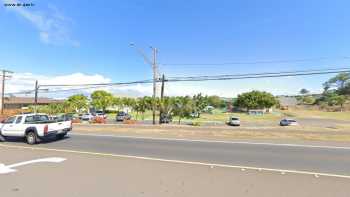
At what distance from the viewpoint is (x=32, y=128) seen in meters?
12.3

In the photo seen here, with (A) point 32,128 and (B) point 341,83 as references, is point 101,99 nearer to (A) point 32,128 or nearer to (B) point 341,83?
(A) point 32,128

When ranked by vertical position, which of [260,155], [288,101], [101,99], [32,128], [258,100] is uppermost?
[288,101]

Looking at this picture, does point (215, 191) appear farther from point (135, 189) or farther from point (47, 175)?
point (47, 175)

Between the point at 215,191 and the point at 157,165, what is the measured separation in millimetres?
2744

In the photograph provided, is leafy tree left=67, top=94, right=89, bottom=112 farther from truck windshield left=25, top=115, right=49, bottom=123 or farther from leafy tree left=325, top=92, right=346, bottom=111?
leafy tree left=325, top=92, right=346, bottom=111

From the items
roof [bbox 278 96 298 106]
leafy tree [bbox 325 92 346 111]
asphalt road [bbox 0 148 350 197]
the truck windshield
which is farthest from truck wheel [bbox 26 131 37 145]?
roof [bbox 278 96 298 106]

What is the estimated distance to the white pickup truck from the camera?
1220 centimetres

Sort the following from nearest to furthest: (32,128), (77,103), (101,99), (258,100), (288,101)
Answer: (32,128)
(77,103)
(101,99)
(258,100)
(288,101)

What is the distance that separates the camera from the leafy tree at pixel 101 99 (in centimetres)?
7812

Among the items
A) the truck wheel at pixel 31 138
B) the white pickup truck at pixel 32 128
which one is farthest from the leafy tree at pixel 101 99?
the truck wheel at pixel 31 138

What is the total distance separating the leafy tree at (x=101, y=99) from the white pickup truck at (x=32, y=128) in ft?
216

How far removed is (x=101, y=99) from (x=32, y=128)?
230 ft

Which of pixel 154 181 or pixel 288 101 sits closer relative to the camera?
pixel 154 181

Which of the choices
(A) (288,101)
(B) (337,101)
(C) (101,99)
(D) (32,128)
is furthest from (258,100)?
(D) (32,128)
